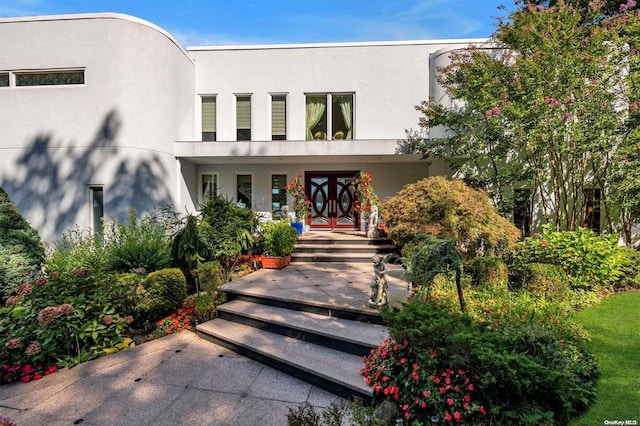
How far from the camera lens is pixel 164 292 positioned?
4.92m

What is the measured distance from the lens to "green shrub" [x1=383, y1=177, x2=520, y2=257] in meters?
5.36

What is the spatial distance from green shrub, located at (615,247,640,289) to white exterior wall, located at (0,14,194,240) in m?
10.7

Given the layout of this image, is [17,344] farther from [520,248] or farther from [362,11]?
[362,11]

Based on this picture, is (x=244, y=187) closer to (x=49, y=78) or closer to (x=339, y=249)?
(x=339, y=249)

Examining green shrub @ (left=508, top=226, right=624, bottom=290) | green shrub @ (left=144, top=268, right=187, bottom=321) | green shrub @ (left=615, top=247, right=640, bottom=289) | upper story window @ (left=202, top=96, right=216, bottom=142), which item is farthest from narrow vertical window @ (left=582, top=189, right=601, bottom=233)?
upper story window @ (left=202, top=96, right=216, bottom=142)

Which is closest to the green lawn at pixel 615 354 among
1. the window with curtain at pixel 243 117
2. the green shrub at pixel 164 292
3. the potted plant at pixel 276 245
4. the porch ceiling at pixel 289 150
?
the green shrub at pixel 164 292

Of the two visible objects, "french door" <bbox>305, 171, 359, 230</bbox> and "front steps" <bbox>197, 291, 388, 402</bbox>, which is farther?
"french door" <bbox>305, 171, 359, 230</bbox>

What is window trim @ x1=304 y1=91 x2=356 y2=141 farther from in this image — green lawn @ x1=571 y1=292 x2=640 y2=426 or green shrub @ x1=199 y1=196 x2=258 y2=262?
green lawn @ x1=571 y1=292 x2=640 y2=426

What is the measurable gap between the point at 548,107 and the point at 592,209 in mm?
3594

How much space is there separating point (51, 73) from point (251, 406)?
32.4 ft

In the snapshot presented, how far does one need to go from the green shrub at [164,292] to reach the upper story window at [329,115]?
22.2ft

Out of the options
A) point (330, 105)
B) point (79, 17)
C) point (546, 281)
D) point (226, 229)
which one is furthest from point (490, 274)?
point (79, 17)

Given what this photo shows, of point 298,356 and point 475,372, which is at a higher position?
point 475,372

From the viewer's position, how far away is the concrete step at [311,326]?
11.8 ft
